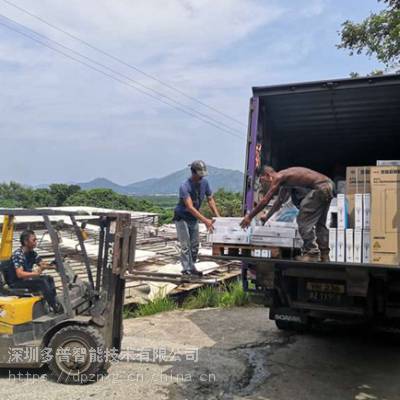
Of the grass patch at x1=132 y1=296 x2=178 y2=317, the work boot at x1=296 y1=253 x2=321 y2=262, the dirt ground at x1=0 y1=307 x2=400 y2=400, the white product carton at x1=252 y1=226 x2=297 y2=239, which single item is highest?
the white product carton at x1=252 y1=226 x2=297 y2=239

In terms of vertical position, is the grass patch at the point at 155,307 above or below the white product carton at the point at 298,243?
below

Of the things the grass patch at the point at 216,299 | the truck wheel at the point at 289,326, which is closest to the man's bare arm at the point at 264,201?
the truck wheel at the point at 289,326

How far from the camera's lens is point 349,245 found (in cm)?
427

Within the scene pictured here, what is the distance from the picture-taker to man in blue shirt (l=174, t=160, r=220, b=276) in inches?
228

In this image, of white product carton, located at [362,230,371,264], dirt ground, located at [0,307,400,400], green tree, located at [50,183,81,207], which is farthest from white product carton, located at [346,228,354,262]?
green tree, located at [50,183,81,207]

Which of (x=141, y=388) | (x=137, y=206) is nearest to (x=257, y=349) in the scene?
(x=141, y=388)

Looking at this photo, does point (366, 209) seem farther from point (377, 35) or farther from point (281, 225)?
point (377, 35)

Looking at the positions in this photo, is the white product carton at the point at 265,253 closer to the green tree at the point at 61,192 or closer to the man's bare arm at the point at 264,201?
the man's bare arm at the point at 264,201

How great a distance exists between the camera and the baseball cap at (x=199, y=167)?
5.76 metres

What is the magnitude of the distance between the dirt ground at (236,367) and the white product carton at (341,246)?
4.32 feet

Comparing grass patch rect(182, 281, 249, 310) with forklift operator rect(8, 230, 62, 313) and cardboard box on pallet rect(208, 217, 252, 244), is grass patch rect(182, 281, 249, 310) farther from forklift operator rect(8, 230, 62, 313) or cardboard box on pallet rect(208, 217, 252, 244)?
cardboard box on pallet rect(208, 217, 252, 244)

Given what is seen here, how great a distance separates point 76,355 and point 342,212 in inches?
114

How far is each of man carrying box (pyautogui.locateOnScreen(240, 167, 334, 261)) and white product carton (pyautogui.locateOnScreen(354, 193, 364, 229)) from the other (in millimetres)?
228

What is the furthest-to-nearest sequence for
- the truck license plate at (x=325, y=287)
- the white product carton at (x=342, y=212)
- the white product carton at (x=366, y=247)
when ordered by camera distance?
1. the truck license plate at (x=325, y=287)
2. the white product carton at (x=342, y=212)
3. the white product carton at (x=366, y=247)
